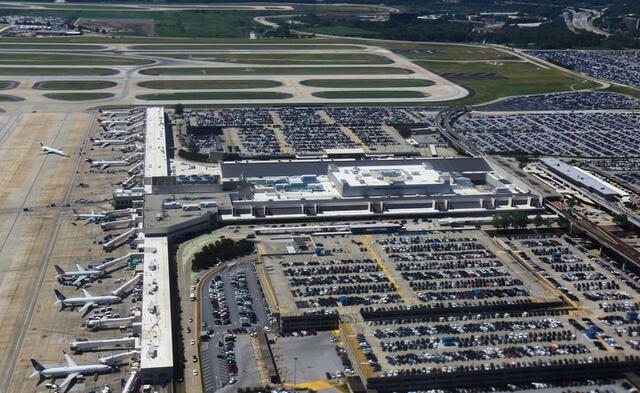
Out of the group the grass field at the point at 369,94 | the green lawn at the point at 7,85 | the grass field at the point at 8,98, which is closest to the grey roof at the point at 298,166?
the grass field at the point at 369,94

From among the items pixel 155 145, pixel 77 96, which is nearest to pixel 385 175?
pixel 155 145

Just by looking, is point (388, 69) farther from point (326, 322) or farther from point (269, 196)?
point (326, 322)

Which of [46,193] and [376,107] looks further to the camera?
[376,107]

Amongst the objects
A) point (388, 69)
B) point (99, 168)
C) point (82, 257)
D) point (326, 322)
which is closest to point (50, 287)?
point (82, 257)

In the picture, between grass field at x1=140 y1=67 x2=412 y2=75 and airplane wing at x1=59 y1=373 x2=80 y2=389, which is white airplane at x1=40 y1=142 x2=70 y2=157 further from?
airplane wing at x1=59 y1=373 x2=80 y2=389

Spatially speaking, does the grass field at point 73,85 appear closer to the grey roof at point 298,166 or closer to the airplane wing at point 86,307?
the grey roof at point 298,166
